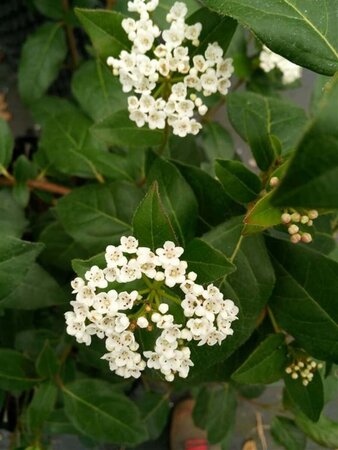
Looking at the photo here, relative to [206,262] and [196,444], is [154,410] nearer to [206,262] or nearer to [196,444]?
[196,444]

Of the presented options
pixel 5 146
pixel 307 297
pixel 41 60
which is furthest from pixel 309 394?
pixel 41 60

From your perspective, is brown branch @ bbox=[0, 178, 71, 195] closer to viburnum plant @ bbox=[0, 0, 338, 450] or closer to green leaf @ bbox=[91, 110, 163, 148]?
viburnum plant @ bbox=[0, 0, 338, 450]

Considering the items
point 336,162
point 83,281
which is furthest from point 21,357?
point 336,162

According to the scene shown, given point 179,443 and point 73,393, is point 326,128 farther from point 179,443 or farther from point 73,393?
point 179,443

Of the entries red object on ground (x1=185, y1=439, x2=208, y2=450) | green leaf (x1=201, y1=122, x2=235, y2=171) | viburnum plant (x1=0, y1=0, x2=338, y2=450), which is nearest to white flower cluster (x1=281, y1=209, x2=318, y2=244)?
viburnum plant (x1=0, y1=0, x2=338, y2=450)

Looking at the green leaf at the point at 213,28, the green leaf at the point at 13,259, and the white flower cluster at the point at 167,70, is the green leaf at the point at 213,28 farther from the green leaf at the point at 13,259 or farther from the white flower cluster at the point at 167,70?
the green leaf at the point at 13,259

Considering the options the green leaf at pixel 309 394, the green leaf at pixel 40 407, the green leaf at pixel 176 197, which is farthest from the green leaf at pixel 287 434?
the green leaf at pixel 176 197
